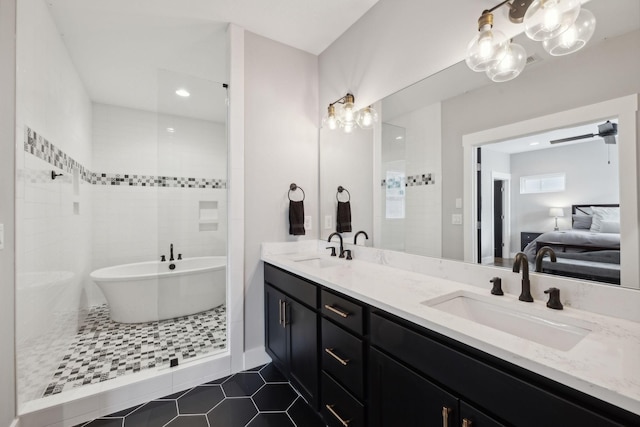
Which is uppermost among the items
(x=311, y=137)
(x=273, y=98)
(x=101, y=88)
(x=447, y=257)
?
(x=101, y=88)

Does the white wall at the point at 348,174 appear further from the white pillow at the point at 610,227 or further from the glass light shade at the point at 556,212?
the white pillow at the point at 610,227

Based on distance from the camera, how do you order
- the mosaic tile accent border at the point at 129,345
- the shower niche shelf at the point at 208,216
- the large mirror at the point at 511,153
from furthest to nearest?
the shower niche shelf at the point at 208,216, the mosaic tile accent border at the point at 129,345, the large mirror at the point at 511,153

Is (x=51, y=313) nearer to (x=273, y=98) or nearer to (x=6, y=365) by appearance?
(x=6, y=365)

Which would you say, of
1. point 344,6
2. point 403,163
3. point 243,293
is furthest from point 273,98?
point 243,293

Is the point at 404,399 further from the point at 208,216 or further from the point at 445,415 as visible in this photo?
the point at 208,216

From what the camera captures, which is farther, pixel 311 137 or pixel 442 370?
pixel 311 137

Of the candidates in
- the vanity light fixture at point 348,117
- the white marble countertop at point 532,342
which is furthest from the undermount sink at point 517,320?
the vanity light fixture at point 348,117

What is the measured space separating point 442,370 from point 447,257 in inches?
29.6

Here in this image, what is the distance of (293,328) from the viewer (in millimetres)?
1735

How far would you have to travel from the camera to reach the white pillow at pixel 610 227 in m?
0.99

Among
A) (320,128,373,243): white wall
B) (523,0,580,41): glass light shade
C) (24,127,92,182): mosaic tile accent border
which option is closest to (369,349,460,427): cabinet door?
(320,128,373,243): white wall

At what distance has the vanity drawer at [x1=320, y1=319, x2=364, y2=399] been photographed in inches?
47.8

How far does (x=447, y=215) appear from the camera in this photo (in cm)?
153

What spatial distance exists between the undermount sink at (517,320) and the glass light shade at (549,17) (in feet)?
3.50
